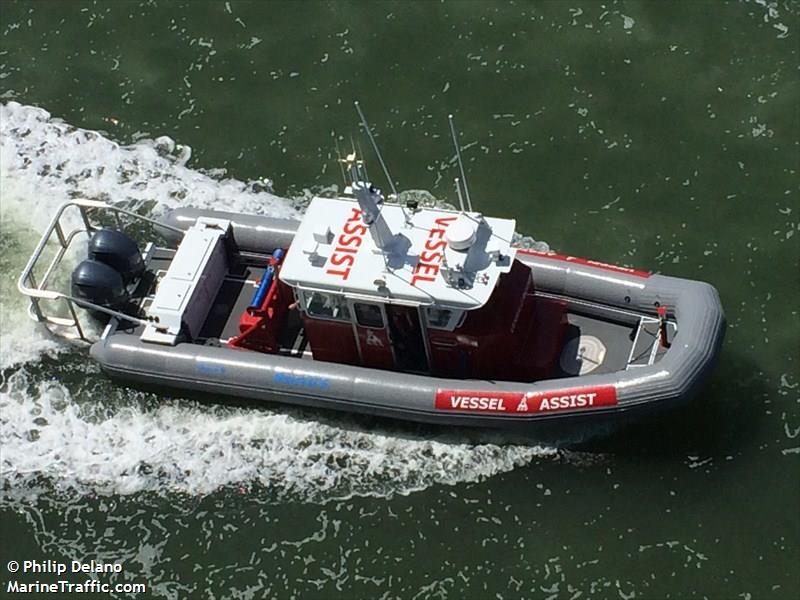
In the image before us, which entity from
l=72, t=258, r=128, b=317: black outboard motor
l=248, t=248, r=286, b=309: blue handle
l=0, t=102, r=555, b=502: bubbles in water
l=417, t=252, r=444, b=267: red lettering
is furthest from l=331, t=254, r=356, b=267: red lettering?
l=72, t=258, r=128, b=317: black outboard motor

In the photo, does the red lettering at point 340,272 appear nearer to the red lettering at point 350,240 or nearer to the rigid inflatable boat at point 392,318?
the rigid inflatable boat at point 392,318

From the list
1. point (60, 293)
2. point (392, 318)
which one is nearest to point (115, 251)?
point (60, 293)

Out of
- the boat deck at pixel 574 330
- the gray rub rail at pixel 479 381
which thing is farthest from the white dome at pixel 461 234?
the boat deck at pixel 574 330

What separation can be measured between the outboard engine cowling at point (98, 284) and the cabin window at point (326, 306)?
2685 millimetres

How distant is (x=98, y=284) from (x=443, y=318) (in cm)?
439

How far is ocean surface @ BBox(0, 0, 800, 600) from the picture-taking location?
14.1 m

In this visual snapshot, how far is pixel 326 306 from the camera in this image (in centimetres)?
1419

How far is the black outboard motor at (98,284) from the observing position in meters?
15.2

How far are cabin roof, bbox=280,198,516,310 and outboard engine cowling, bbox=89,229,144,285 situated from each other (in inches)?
104

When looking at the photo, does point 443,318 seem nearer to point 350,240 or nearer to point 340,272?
point 340,272

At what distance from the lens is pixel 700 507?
46.6 ft

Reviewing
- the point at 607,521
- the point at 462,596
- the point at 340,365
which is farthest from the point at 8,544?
the point at 607,521

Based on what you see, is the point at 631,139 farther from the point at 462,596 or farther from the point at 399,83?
the point at 462,596

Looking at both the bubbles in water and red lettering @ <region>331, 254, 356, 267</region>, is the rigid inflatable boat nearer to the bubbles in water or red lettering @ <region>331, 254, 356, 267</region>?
red lettering @ <region>331, 254, 356, 267</region>
